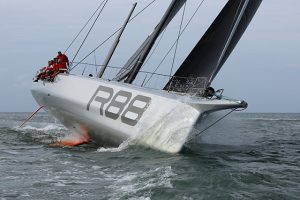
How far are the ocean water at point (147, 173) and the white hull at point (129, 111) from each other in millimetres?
290

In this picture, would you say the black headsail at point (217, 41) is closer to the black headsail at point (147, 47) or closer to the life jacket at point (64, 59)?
the black headsail at point (147, 47)

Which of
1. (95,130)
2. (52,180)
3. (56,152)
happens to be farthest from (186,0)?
(52,180)

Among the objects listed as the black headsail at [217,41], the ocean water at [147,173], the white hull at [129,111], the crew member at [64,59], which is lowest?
the ocean water at [147,173]

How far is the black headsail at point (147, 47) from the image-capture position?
9.70 m

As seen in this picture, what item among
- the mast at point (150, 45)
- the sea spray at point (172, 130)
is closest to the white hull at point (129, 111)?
the sea spray at point (172, 130)

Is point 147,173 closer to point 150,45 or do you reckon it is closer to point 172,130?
point 172,130

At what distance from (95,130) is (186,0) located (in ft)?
12.1

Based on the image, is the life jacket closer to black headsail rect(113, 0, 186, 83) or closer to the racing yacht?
the racing yacht

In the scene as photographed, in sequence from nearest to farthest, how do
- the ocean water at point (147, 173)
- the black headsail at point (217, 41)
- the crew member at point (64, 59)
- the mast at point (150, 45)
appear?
the ocean water at point (147, 173)
the black headsail at point (217, 41)
the mast at point (150, 45)
the crew member at point (64, 59)

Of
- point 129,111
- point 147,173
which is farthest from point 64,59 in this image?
point 147,173

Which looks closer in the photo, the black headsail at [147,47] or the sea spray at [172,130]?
the sea spray at [172,130]

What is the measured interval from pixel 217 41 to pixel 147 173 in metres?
4.20

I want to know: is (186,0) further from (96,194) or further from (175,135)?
(96,194)

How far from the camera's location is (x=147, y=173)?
5.80m
